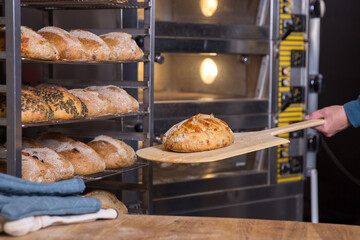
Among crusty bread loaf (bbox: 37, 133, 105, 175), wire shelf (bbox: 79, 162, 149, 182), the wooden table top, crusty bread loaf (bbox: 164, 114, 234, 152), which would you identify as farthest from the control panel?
the wooden table top

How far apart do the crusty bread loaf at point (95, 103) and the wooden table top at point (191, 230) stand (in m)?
0.67

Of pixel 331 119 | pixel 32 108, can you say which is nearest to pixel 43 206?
pixel 32 108

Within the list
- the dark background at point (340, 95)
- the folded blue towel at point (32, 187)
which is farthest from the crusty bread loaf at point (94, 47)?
the dark background at point (340, 95)

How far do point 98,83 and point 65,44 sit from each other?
39 centimetres

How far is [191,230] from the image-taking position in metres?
1.39

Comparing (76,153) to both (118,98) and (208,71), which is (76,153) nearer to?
(118,98)

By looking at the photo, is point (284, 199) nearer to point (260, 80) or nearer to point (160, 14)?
point (260, 80)

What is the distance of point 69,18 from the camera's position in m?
2.48

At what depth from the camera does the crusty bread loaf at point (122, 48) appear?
217cm

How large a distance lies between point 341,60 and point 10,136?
323cm

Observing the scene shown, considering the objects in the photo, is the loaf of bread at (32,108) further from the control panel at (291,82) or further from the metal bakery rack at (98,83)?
the control panel at (291,82)

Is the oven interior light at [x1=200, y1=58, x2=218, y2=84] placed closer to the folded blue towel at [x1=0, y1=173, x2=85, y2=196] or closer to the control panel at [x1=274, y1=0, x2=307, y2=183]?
the control panel at [x1=274, y1=0, x2=307, y2=183]

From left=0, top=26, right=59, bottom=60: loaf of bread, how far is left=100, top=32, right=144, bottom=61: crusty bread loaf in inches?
14.4

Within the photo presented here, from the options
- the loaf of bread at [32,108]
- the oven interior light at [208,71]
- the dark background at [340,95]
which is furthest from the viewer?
the dark background at [340,95]
